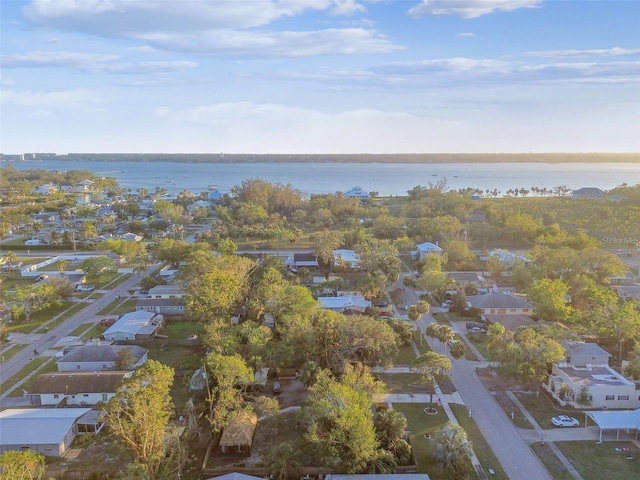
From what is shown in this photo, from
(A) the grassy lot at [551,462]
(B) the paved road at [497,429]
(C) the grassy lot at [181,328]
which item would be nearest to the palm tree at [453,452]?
(B) the paved road at [497,429]

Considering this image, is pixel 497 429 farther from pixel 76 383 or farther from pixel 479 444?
pixel 76 383

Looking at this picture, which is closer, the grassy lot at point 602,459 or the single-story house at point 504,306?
the grassy lot at point 602,459

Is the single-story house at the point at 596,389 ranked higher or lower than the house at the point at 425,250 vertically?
lower

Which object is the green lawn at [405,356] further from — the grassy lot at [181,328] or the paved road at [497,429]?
the grassy lot at [181,328]

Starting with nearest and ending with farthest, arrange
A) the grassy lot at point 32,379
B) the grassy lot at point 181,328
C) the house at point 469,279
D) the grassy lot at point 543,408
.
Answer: the grassy lot at point 543,408, the grassy lot at point 32,379, the grassy lot at point 181,328, the house at point 469,279

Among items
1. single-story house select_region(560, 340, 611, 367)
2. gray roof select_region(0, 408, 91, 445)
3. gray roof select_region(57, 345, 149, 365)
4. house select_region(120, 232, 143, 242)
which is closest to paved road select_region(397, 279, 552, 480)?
single-story house select_region(560, 340, 611, 367)

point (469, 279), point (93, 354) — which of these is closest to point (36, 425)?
point (93, 354)
